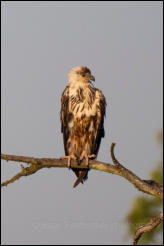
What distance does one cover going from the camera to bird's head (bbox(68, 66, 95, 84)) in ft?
34.3

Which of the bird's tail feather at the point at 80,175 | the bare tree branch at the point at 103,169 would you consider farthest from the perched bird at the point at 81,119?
the bare tree branch at the point at 103,169

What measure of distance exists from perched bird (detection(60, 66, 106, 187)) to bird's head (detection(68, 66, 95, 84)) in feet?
0.21

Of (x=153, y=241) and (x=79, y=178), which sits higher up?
(x=79, y=178)

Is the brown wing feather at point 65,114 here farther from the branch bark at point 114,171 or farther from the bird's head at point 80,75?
the branch bark at point 114,171

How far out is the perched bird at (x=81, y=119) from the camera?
982cm

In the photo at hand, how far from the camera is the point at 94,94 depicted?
10180 mm

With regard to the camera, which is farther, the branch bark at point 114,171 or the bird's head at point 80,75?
the bird's head at point 80,75

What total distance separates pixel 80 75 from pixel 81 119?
1.21 meters

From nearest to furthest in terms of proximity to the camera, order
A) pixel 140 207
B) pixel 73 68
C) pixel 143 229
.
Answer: pixel 143 229 < pixel 73 68 < pixel 140 207

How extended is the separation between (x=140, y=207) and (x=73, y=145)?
608 inches

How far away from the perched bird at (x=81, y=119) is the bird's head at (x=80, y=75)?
6cm

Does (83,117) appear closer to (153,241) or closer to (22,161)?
(22,161)

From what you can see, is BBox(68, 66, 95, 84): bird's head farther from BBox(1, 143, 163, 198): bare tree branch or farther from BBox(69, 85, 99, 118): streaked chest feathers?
BBox(1, 143, 163, 198): bare tree branch

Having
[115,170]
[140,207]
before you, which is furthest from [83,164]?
[140,207]
